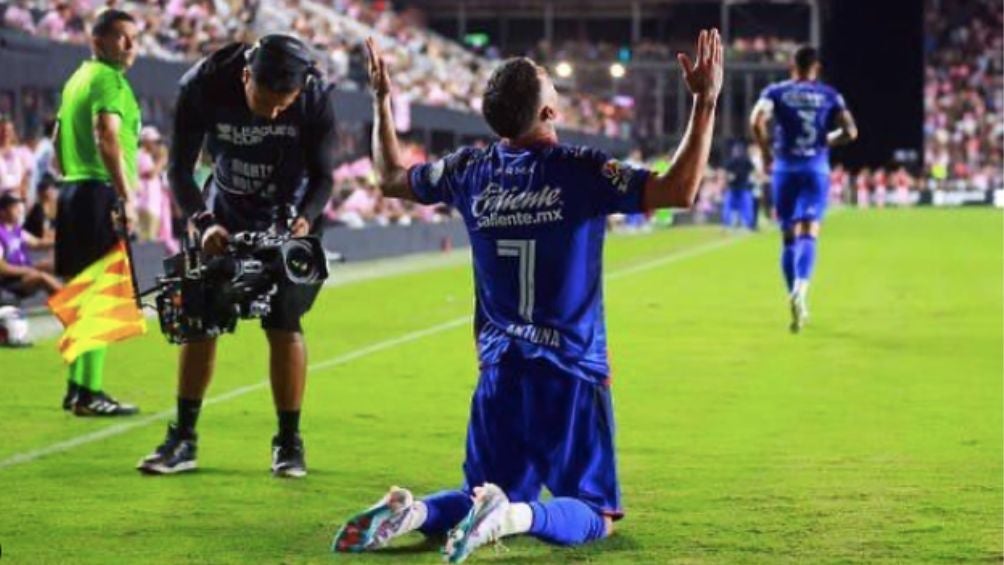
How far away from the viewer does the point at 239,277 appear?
8.16 m

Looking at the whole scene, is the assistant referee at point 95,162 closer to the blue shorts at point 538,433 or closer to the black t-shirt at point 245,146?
the black t-shirt at point 245,146

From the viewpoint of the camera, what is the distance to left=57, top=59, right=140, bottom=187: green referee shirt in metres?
11.0

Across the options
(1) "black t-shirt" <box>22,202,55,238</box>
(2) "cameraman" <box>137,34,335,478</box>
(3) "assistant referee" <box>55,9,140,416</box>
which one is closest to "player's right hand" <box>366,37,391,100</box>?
(2) "cameraman" <box>137,34,335,478</box>

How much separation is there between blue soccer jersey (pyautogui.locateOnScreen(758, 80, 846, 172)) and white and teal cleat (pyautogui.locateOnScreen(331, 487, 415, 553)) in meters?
11.4

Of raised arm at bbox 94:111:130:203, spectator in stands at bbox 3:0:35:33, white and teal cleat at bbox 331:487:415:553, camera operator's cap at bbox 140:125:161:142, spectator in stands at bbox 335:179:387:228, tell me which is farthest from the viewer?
spectator in stands at bbox 335:179:387:228

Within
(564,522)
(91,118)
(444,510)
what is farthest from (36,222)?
(564,522)

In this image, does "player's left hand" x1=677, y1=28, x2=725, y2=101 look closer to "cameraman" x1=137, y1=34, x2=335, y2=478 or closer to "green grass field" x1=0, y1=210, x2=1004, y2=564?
"green grass field" x1=0, y1=210, x2=1004, y2=564

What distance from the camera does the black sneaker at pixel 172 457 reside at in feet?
29.2

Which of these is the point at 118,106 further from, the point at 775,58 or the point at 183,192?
the point at 775,58

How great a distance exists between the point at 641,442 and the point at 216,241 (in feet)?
9.38

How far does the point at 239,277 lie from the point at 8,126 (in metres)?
12.6

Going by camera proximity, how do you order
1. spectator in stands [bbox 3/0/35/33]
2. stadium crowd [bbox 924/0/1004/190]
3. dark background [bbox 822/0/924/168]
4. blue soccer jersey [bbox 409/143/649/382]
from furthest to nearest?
dark background [bbox 822/0/924/168]
stadium crowd [bbox 924/0/1004/190]
spectator in stands [bbox 3/0/35/33]
blue soccer jersey [bbox 409/143/649/382]

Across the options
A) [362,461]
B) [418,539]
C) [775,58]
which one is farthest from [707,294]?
[775,58]

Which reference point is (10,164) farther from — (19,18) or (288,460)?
(288,460)
